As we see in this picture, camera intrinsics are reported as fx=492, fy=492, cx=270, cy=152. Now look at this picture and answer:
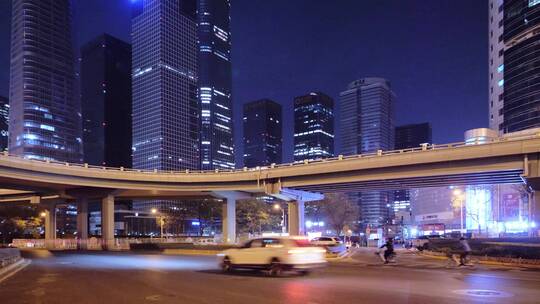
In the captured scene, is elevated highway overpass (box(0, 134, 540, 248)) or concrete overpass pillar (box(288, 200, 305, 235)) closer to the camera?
elevated highway overpass (box(0, 134, 540, 248))

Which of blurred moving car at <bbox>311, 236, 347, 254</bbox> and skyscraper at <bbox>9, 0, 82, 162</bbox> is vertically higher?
skyscraper at <bbox>9, 0, 82, 162</bbox>

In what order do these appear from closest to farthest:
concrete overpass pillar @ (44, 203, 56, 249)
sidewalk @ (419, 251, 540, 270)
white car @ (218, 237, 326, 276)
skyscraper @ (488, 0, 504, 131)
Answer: white car @ (218, 237, 326, 276)
sidewalk @ (419, 251, 540, 270)
concrete overpass pillar @ (44, 203, 56, 249)
skyscraper @ (488, 0, 504, 131)

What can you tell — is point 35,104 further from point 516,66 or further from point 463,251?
point 463,251

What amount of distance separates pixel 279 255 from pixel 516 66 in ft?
331

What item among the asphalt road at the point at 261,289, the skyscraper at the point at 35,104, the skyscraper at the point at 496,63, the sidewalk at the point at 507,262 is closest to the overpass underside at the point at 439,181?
the sidewalk at the point at 507,262

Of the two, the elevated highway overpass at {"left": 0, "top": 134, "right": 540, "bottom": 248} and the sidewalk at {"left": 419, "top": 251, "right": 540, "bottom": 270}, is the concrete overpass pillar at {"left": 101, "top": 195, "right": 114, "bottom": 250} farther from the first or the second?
the sidewalk at {"left": 419, "top": 251, "right": 540, "bottom": 270}

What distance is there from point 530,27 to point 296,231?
74.5 m

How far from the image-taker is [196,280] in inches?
738

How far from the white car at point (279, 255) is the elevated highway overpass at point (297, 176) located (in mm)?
23196

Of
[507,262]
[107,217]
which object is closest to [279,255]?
[507,262]

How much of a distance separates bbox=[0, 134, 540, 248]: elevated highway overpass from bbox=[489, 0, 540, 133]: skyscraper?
62.1 meters

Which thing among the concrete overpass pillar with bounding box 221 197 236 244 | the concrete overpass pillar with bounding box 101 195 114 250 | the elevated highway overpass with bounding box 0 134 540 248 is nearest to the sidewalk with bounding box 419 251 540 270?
the elevated highway overpass with bounding box 0 134 540 248

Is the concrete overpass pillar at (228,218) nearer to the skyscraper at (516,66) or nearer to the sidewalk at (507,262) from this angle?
the sidewalk at (507,262)

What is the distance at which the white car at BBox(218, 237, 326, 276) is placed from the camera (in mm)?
20344
